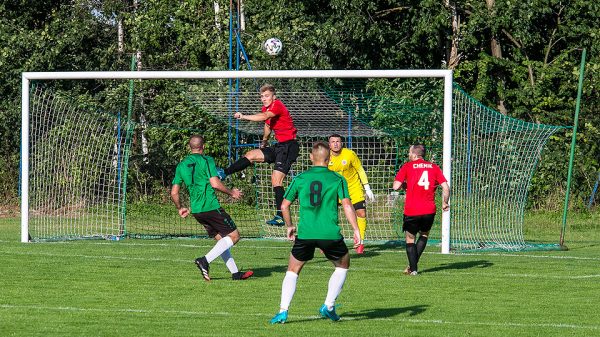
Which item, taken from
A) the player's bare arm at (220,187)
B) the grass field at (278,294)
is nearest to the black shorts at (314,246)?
the grass field at (278,294)

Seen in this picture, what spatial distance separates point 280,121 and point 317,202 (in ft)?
20.8

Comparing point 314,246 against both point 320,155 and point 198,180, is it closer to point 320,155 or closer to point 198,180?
point 320,155

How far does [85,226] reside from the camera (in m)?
23.0

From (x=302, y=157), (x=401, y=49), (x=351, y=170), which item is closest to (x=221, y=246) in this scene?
(x=351, y=170)

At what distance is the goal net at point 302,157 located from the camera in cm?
2030

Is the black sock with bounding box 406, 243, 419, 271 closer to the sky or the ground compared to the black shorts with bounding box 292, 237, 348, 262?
closer to the ground

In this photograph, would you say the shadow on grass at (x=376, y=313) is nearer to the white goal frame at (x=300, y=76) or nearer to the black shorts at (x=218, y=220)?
the black shorts at (x=218, y=220)

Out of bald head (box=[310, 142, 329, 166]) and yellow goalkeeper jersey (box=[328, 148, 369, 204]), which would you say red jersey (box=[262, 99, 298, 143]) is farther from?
bald head (box=[310, 142, 329, 166])

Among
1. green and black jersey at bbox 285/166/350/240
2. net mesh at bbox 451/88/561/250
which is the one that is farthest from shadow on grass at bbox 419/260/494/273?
green and black jersey at bbox 285/166/350/240

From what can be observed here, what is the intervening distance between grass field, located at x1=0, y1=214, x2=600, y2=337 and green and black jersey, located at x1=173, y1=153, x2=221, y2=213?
38.8 inches

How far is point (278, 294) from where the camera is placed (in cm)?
1335

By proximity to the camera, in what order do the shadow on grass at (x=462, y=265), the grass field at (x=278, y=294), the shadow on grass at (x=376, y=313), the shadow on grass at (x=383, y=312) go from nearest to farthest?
the grass field at (x=278, y=294)
the shadow on grass at (x=376, y=313)
the shadow on grass at (x=383, y=312)
the shadow on grass at (x=462, y=265)

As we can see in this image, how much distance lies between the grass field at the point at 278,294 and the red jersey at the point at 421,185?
0.91m

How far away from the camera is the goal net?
20297mm
